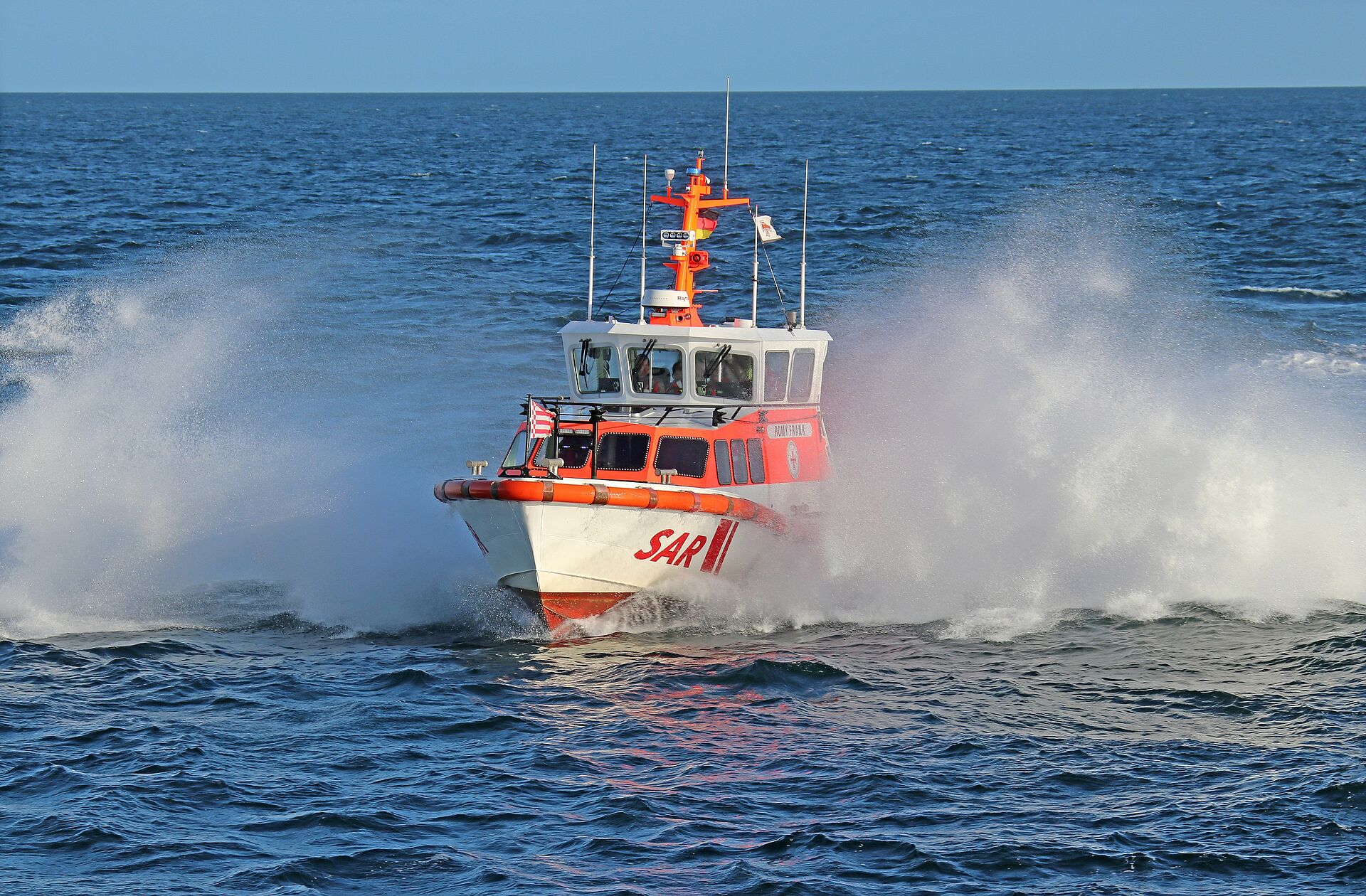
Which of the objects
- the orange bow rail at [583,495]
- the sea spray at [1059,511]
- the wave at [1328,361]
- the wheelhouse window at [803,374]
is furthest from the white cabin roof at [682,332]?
the wave at [1328,361]

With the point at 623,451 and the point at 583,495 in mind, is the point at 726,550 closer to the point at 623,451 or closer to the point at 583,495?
the point at 623,451

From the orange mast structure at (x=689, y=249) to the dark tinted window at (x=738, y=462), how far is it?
159 centimetres

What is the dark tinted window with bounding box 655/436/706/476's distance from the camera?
18797 millimetres

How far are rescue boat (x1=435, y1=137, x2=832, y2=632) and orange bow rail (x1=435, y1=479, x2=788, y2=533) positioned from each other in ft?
0.06

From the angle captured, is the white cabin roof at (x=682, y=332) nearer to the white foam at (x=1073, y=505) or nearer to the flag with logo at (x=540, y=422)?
the flag with logo at (x=540, y=422)

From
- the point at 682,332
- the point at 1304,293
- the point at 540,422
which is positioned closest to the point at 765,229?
the point at 682,332

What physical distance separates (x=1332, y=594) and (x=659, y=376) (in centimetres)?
829

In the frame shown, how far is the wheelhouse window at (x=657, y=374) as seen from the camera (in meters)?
19.4

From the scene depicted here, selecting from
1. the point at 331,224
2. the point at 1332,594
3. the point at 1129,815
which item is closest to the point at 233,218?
the point at 331,224

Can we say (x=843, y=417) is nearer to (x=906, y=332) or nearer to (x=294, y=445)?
(x=906, y=332)

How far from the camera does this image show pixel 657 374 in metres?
19.5

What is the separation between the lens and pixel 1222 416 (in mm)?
22812

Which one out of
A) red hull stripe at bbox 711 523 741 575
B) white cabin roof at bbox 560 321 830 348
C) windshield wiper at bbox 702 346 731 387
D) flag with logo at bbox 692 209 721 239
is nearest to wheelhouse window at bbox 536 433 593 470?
white cabin roof at bbox 560 321 830 348

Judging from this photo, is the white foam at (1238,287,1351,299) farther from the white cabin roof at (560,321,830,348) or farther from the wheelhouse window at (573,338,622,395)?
the wheelhouse window at (573,338,622,395)
